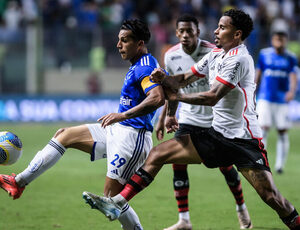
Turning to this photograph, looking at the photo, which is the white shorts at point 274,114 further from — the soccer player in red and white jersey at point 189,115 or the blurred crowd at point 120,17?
the blurred crowd at point 120,17

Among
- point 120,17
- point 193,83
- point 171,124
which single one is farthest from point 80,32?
point 171,124

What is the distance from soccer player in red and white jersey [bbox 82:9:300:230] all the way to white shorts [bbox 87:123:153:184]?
115 millimetres

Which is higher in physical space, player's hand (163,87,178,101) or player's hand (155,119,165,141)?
player's hand (163,87,178,101)

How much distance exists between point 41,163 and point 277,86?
6991 millimetres

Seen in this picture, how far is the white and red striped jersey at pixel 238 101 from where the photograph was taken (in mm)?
5352

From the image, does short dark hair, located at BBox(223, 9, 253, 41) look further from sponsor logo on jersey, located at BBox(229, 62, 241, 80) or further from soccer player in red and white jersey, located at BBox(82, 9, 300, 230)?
sponsor logo on jersey, located at BBox(229, 62, 241, 80)

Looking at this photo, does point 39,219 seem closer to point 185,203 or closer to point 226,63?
point 185,203

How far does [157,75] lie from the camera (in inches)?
198

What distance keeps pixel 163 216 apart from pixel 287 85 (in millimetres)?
5336

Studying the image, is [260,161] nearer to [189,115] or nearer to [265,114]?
[189,115]

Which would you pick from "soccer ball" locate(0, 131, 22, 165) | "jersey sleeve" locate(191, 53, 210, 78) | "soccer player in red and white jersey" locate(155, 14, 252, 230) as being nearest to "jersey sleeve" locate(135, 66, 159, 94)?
"jersey sleeve" locate(191, 53, 210, 78)

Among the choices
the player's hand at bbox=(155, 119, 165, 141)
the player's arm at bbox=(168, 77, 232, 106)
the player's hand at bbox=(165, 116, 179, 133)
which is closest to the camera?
the player's arm at bbox=(168, 77, 232, 106)

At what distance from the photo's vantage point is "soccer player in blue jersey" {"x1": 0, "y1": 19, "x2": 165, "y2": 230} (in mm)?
5430

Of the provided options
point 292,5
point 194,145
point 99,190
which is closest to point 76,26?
point 292,5
